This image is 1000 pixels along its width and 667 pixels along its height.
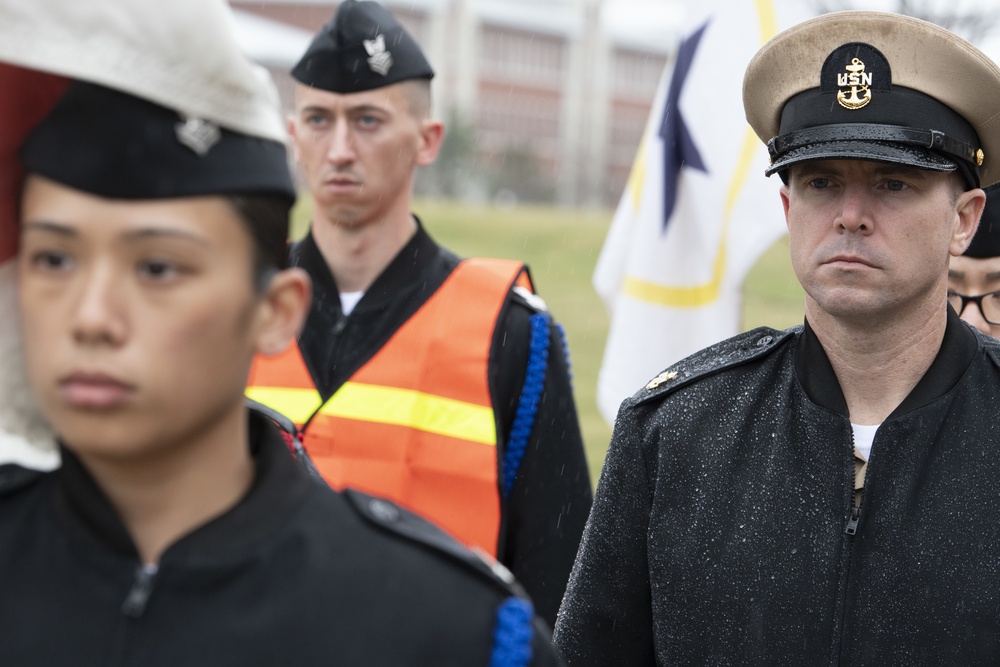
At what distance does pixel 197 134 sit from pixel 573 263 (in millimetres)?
23972

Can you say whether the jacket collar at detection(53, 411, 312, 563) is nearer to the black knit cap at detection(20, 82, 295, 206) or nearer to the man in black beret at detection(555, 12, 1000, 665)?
the black knit cap at detection(20, 82, 295, 206)

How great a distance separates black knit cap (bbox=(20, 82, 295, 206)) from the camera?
1878mm

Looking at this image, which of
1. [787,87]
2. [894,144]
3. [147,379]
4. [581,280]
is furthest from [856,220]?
[581,280]

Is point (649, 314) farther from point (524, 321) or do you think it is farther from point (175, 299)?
point (175, 299)

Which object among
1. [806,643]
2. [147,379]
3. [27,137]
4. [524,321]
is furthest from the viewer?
[524,321]

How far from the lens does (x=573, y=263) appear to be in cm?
2581

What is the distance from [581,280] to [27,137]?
74.7 ft

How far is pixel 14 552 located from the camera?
197 centimetres

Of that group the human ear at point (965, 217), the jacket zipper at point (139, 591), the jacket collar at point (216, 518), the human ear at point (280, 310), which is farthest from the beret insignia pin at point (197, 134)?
the human ear at point (965, 217)

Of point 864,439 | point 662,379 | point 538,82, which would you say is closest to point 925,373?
point 864,439

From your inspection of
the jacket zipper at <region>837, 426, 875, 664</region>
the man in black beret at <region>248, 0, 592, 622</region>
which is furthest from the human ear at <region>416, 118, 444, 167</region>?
the jacket zipper at <region>837, 426, 875, 664</region>

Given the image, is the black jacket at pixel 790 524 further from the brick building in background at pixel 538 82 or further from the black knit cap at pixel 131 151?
the brick building in background at pixel 538 82

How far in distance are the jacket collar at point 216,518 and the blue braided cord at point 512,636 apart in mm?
323

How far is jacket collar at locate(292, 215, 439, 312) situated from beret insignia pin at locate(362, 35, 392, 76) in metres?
0.54
